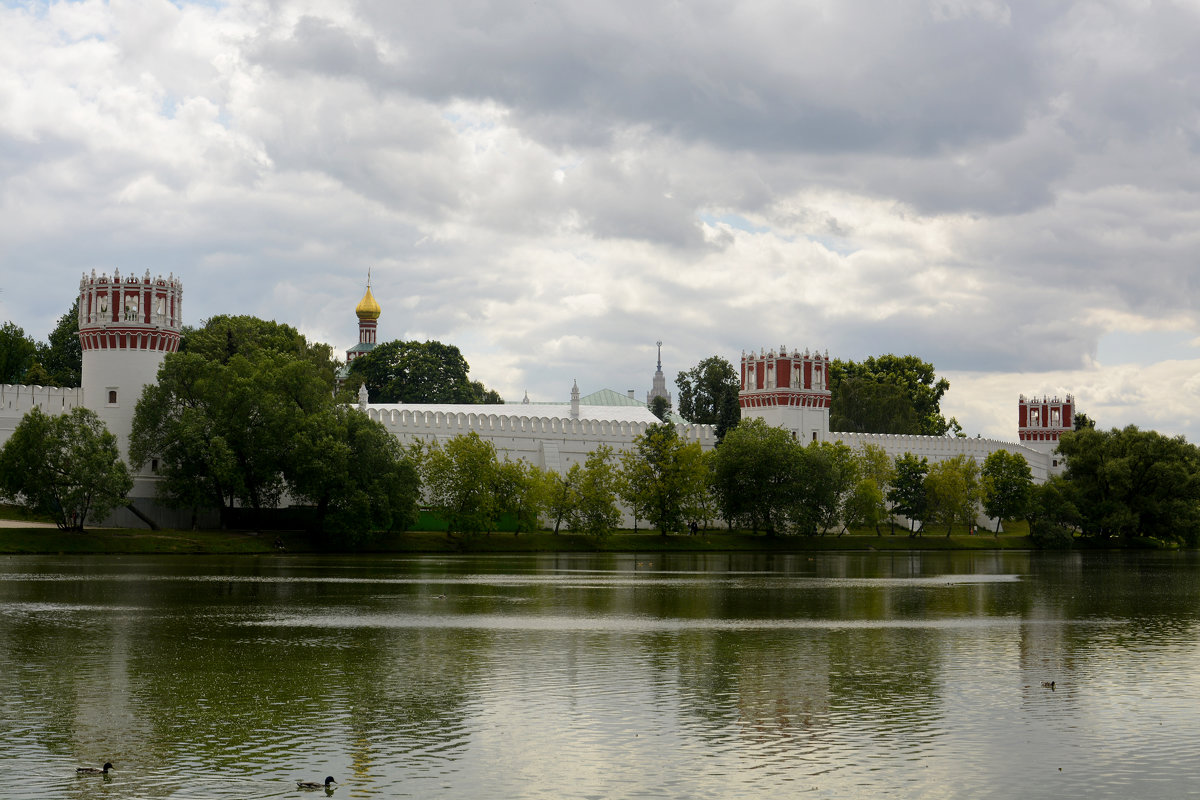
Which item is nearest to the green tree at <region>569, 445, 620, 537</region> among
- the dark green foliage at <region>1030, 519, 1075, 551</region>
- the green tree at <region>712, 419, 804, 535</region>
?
the green tree at <region>712, 419, 804, 535</region>

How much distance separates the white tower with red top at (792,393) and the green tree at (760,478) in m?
13.4

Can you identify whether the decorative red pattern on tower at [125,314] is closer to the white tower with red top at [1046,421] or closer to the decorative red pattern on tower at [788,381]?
the decorative red pattern on tower at [788,381]

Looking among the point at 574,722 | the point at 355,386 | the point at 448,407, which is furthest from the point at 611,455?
the point at 574,722

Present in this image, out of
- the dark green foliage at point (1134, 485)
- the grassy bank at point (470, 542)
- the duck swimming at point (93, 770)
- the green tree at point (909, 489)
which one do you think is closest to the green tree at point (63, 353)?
the grassy bank at point (470, 542)

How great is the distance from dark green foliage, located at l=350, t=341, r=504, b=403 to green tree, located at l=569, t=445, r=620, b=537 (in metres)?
34.4

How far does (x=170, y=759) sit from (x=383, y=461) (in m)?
39.8

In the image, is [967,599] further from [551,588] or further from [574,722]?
[574,722]

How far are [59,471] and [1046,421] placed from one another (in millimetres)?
65854

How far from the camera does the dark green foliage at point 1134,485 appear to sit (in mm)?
67000

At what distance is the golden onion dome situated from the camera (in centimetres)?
12231

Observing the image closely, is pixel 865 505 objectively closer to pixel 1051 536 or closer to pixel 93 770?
pixel 1051 536

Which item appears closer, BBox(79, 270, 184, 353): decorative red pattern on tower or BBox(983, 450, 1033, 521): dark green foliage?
BBox(79, 270, 184, 353): decorative red pattern on tower

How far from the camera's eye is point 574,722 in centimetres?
1255

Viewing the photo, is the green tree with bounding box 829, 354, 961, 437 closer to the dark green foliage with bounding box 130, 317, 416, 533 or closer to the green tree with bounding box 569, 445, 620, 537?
the green tree with bounding box 569, 445, 620, 537
